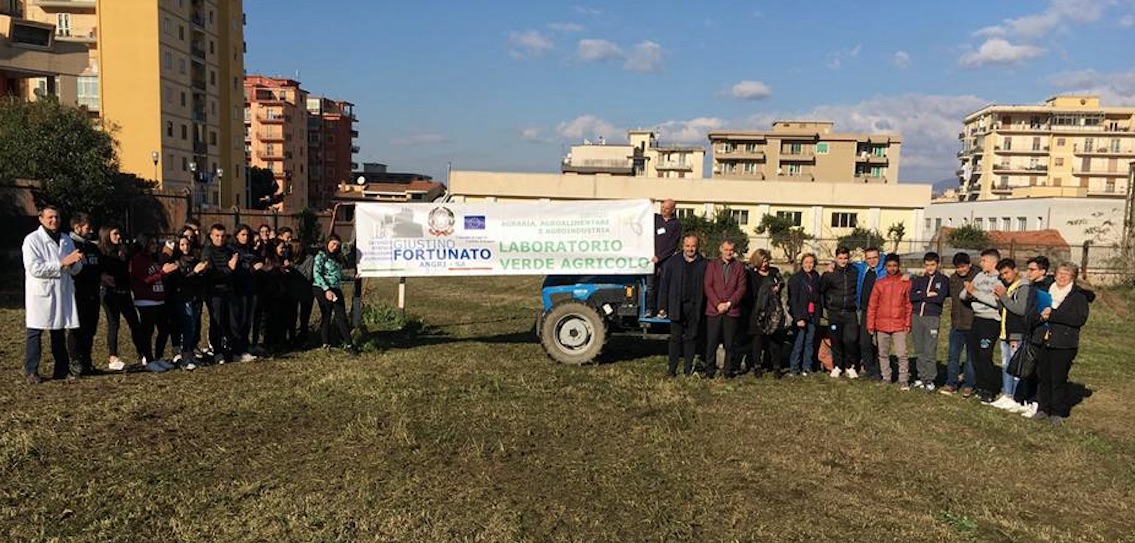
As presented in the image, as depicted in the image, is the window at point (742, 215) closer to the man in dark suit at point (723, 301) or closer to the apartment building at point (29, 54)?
the apartment building at point (29, 54)

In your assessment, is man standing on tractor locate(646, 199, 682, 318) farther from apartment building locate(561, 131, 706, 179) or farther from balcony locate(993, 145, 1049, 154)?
balcony locate(993, 145, 1049, 154)

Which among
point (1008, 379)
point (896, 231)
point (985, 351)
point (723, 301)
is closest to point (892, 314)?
point (985, 351)

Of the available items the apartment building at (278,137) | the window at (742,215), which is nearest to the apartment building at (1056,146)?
the window at (742,215)

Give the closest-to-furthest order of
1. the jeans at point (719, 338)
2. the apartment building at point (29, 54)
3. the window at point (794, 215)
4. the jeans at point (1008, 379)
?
the jeans at point (1008, 379), the jeans at point (719, 338), the apartment building at point (29, 54), the window at point (794, 215)

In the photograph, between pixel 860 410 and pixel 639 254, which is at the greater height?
pixel 639 254

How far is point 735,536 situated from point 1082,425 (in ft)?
16.8

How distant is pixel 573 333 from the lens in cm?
925

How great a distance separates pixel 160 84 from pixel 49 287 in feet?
182

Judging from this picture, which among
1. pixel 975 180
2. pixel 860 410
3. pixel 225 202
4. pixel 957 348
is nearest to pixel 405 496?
pixel 860 410

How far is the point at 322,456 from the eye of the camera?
554 cm

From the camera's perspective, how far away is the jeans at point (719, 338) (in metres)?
Answer: 8.51

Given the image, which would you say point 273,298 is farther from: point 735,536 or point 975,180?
point 975,180

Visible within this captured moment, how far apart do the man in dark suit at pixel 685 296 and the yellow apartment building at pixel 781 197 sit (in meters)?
49.9

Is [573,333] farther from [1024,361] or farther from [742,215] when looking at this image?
[742,215]
